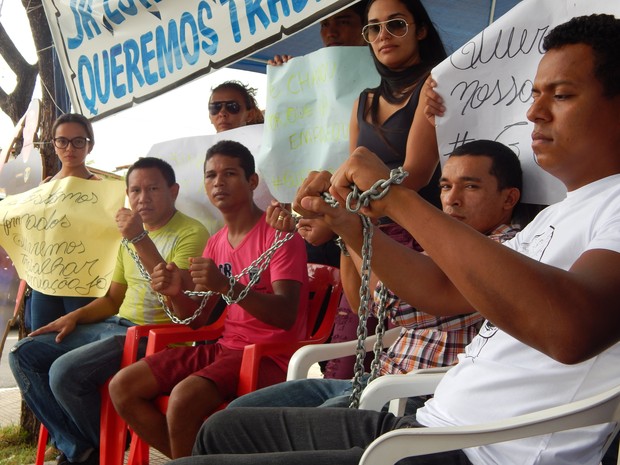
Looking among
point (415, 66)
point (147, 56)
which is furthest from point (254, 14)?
point (147, 56)

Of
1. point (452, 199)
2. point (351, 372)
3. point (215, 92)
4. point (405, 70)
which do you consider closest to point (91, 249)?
point (215, 92)

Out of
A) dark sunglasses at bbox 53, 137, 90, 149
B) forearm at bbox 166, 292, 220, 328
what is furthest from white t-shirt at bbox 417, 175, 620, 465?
dark sunglasses at bbox 53, 137, 90, 149

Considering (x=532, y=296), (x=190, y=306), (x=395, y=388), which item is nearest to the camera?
(x=532, y=296)

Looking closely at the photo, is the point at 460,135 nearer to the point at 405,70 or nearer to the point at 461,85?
the point at 461,85

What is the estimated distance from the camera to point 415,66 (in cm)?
272

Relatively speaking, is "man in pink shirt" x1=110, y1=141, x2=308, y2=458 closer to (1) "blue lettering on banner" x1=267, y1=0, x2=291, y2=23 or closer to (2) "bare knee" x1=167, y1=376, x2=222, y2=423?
(2) "bare knee" x1=167, y1=376, x2=222, y2=423

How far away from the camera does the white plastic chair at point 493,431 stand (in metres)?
1.29

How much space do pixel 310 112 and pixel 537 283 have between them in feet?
7.16

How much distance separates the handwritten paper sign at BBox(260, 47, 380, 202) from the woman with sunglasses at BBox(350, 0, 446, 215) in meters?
0.31

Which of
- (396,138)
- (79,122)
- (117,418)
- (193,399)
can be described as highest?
(79,122)

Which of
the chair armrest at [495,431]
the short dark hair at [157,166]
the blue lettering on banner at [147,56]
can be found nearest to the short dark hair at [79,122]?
the short dark hair at [157,166]

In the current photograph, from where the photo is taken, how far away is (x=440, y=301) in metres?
1.81

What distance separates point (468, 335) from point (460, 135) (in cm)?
69

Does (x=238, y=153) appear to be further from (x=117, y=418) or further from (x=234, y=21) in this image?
(x=117, y=418)
